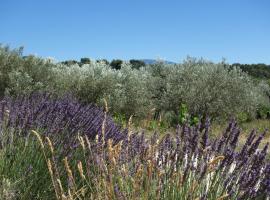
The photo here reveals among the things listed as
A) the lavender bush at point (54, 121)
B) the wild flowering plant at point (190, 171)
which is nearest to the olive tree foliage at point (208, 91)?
the lavender bush at point (54, 121)

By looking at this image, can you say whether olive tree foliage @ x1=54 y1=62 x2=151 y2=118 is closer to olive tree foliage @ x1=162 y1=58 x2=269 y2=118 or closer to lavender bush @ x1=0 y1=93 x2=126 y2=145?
olive tree foliage @ x1=162 y1=58 x2=269 y2=118

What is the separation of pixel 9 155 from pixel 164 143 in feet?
4.36

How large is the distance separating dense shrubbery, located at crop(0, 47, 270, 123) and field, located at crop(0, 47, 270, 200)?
34mm

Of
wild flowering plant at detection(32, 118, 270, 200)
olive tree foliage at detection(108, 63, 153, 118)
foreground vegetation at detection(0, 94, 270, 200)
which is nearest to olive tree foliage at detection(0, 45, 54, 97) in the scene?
olive tree foliage at detection(108, 63, 153, 118)

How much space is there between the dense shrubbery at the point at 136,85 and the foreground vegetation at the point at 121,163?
236 inches

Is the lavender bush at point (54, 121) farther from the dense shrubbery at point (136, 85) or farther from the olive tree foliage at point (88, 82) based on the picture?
the olive tree foliage at point (88, 82)

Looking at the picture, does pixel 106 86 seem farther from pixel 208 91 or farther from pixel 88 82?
pixel 208 91

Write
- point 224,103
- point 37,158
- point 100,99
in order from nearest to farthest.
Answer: point 37,158, point 100,99, point 224,103

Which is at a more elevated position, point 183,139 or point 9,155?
point 183,139

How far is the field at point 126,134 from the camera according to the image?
2.65 m

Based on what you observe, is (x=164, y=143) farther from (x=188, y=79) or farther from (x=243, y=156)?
(x=188, y=79)

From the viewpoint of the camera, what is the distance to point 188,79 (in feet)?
49.5

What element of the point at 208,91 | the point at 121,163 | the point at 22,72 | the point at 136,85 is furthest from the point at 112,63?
the point at 121,163

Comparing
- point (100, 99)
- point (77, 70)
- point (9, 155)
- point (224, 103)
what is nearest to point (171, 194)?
point (9, 155)
